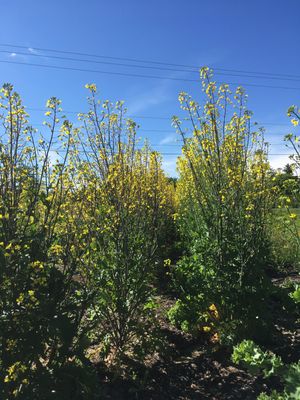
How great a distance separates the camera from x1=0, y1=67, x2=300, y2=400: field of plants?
2.89 metres

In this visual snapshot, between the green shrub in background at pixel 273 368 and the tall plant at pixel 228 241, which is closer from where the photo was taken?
the green shrub in background at pixel 273 368

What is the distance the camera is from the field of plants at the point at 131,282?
2891 mm

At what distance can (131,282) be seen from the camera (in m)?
4.63

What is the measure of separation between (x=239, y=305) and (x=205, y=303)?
1.40ft

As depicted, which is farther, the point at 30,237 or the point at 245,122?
the point at 245,122

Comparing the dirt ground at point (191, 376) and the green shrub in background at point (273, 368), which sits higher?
the green shrub in background at point (273, 368)

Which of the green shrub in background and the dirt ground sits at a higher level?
the green shrub in background

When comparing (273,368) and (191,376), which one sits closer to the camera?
(273,368)

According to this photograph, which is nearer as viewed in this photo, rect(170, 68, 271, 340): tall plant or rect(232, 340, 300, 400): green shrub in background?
rect(232, 340, 300, 400): green shrub in background

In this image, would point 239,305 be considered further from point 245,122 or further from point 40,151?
point 40,151

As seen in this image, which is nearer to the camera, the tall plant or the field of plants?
the field of plants

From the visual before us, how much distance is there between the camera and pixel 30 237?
117 inches

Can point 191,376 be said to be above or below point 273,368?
below

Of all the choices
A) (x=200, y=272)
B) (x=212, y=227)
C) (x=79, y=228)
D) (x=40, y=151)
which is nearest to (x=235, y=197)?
(x=212, y=227)
